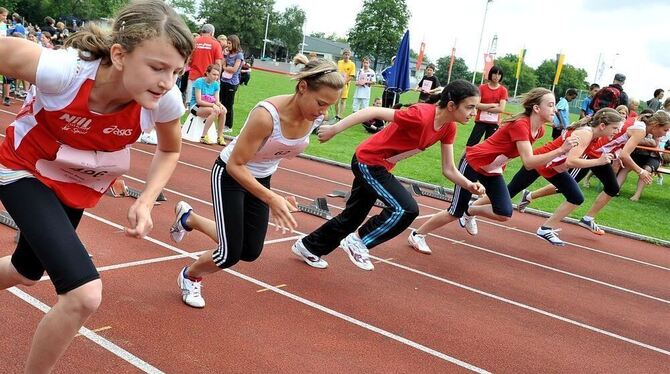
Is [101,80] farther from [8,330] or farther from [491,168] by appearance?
[491,168]

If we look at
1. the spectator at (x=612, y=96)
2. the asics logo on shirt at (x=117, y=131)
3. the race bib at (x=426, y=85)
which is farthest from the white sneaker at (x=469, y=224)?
the race bib at (x=426, y=85)

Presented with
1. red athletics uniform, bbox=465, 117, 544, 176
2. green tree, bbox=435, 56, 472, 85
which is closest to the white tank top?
red athletics uniform, bbox=465, 117, 544, 176

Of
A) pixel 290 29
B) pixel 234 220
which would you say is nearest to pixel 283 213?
pixel 234 220

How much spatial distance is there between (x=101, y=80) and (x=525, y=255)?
570 centimetres

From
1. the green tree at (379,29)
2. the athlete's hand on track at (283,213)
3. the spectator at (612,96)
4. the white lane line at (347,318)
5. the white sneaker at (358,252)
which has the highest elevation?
the green tree at (379,29)

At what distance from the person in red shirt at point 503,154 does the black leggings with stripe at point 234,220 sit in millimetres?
2740

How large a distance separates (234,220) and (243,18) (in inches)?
3722

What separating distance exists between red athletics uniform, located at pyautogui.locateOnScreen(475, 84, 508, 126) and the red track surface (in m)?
5.33

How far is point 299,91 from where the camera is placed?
147 inches

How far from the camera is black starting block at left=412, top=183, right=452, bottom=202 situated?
9633 mm

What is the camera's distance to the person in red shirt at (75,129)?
7.30ft

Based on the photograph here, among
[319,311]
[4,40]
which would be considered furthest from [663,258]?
[4,40]

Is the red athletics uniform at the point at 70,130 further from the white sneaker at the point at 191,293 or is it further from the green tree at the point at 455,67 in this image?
the green tree at the point at 455,67

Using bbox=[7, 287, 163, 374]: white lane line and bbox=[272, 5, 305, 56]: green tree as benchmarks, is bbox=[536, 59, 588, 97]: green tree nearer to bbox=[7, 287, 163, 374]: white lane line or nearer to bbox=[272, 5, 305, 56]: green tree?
bbox=[272, 5, 305, 56]: green tree
